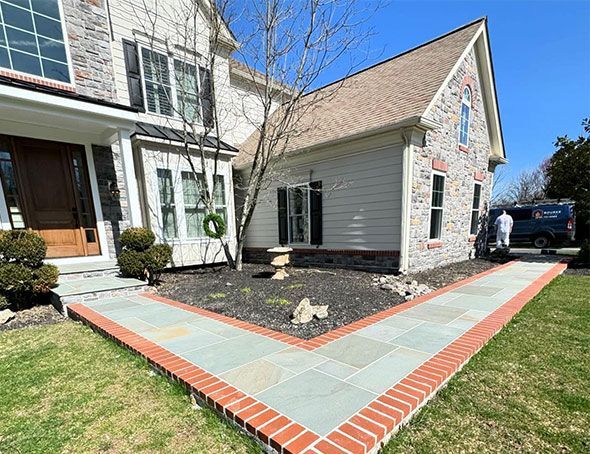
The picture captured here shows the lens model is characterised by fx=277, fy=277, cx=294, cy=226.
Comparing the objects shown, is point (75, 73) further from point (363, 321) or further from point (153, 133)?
point (363, 321)

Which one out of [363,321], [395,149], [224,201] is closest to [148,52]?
[224,201]

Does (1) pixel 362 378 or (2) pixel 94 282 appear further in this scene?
(2) pixel 94 282

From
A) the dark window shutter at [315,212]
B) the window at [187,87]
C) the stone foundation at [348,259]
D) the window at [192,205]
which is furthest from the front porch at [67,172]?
the stone foundation at [348,259]

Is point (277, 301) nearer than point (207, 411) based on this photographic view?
No

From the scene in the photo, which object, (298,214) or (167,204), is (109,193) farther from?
(298,214)

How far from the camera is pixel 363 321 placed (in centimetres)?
372

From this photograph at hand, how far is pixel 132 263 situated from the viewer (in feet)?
19.2

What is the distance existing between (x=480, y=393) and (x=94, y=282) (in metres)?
6.46

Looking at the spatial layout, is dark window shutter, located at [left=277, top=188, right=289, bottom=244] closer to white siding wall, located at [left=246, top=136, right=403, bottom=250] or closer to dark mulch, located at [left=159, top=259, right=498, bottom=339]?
white siding wall, located at [left=246, top=136, right=403, bottom=250]

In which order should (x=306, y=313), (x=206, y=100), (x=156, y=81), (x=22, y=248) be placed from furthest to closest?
(x=206, y=100) → (x=156, y=81) → (x=22, y=248) → (x=306, y=313)

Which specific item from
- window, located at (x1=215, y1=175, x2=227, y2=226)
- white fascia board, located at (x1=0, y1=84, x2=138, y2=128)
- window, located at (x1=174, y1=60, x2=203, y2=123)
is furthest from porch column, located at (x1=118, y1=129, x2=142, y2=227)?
window, located at (x1=215, y1=175, x2=227, y2=226)

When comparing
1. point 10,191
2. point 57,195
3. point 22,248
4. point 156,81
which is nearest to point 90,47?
point 156,81

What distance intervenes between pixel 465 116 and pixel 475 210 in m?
3.34

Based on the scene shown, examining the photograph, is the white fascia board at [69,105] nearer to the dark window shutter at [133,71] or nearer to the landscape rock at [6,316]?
the dark window shutter at [133,71]
